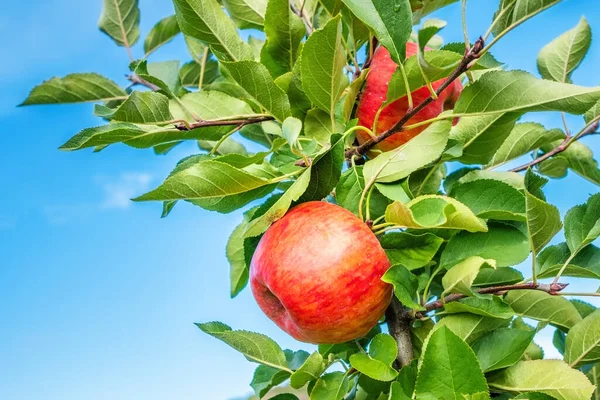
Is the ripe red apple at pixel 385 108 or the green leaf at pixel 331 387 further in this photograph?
the ripe red apple at pixel 385 108

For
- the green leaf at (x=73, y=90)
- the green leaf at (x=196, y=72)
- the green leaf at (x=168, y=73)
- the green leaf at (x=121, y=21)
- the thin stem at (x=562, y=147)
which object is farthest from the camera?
the green leaf at (x=196, y=72)

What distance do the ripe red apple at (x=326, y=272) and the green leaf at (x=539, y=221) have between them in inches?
11.7

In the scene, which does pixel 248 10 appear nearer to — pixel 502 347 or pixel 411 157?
pixel 411 157

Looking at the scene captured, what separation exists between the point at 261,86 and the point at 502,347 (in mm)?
733

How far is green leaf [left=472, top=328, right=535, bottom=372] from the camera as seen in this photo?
1.27m

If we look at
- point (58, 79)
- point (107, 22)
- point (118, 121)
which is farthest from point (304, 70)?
point (107, 22)

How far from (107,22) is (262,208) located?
95cm

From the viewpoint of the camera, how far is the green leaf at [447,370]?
1100 mm

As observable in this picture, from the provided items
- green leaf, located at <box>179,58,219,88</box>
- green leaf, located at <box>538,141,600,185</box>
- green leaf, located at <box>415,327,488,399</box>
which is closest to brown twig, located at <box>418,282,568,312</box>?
green leaf, located at <box>415,327,488,399</box>

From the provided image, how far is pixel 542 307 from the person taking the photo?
1409 millimetres

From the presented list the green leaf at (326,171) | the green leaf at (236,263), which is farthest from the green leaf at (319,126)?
the green leaf at (236,263)

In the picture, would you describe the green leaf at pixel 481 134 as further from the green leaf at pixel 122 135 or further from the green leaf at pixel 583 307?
the green leaf at pixel 122 135

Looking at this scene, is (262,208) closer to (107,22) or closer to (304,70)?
(304,70)

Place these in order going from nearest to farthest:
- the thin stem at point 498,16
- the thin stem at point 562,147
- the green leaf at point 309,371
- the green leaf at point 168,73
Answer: the thin stem at point 498,16 → the green leaf at point 309,371 → the green leaf at point 168,73 → the thin stem at point 562,147
